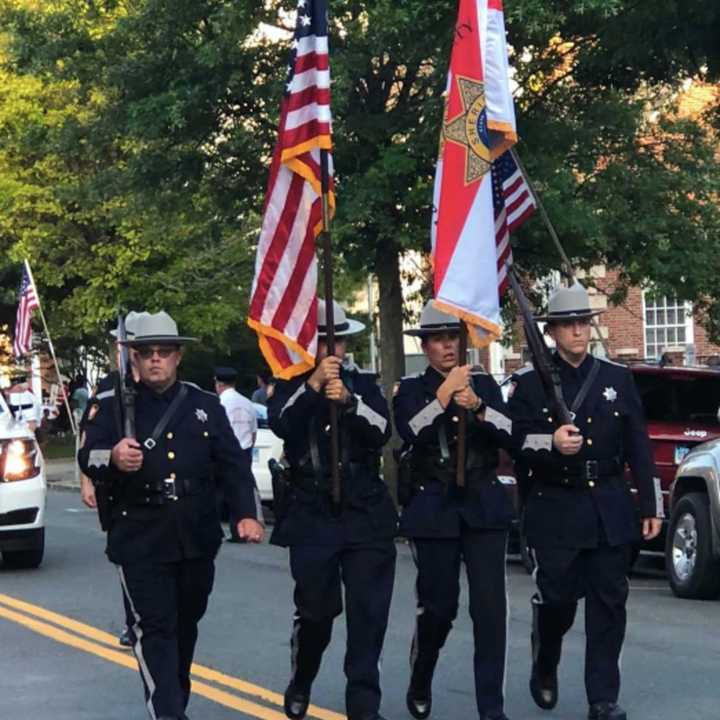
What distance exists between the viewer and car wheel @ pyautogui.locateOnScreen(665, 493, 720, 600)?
12.3 metres

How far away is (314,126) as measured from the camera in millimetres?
7840

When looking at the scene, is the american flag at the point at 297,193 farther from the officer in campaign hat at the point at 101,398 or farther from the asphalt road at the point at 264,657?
the asphalt road at the point at 264,657

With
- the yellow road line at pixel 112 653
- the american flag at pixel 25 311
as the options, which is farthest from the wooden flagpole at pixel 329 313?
the american flag at pixel 25 311

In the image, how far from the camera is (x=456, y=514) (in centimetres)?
746

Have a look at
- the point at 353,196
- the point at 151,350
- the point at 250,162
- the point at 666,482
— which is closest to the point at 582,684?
the point at 151,350

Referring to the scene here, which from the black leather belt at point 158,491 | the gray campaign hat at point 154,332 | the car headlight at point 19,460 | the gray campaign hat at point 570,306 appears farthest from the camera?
the car headlight at point 19,460

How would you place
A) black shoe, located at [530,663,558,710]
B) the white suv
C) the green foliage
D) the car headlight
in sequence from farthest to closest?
the green foliage < the car headlight < the white suv < black shoe, located at [530,663,558,710]

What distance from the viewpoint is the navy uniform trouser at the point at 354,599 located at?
7309mm

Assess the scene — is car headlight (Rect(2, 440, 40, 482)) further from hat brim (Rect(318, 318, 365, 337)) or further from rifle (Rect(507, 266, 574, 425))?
rifle (Rect(507, 266, 574, 425))

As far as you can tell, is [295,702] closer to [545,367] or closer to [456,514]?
[456,514]

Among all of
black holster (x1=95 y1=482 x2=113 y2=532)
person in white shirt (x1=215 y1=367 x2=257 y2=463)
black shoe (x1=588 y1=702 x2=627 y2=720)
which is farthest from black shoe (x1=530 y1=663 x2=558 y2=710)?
person in white shirt (x1=215 y1=367 x2=257 y2=463)

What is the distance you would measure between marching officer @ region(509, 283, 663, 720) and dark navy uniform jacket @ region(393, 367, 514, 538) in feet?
0.63

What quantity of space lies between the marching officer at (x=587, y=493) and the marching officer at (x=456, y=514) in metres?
0.23

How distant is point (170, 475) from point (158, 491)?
0.28 ft
